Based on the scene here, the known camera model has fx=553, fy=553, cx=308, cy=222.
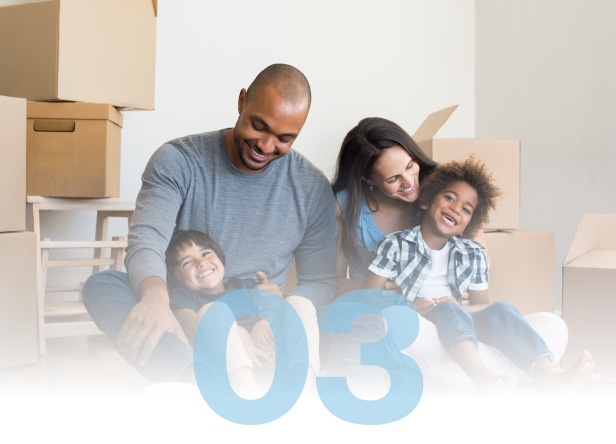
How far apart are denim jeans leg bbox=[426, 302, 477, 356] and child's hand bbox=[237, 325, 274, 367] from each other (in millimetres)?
288

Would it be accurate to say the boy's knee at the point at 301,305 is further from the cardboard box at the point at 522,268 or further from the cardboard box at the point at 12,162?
the cardboard box at the point at 12,162

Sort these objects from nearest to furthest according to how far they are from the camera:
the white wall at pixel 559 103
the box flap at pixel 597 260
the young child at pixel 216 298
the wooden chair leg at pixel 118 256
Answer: the young child at pixel 216 298
the box flap at pixel 597 260
the wooden chair leg at pixel 118 256
the white wall at pixel 559 103

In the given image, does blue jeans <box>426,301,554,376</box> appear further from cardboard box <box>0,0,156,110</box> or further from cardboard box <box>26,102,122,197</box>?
cardboard box <box>0,0,156,110</box>

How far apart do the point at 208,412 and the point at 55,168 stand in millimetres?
1128

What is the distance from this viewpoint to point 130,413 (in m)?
0.65

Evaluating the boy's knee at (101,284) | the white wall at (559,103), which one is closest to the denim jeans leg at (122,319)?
the boy's knee at (101,284)

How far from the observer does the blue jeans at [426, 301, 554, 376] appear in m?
0.88

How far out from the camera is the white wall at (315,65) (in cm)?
191

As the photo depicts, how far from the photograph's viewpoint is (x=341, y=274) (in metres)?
1.20

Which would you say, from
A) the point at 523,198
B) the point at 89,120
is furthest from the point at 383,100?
the point at 89,120

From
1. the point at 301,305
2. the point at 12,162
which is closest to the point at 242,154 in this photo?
the point at 301,305

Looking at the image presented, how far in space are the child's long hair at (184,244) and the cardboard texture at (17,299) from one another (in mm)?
552

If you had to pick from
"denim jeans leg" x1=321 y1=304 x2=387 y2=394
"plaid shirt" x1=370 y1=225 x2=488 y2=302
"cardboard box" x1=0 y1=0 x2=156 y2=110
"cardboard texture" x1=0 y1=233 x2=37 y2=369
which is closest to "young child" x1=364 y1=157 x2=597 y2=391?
"plaid shirt" x1=370 y1=225 x2=488 y2=302

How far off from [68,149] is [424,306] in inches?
43.0
